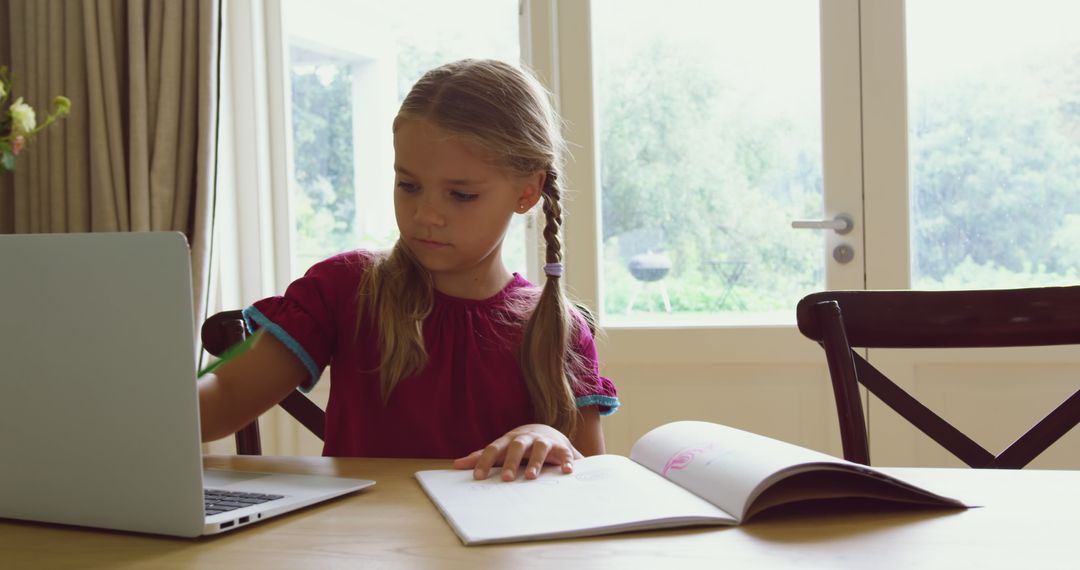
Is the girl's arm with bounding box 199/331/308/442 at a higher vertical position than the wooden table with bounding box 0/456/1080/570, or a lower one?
higher

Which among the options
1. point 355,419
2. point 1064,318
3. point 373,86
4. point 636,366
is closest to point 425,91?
point 355,419

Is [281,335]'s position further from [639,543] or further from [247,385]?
[639,543]

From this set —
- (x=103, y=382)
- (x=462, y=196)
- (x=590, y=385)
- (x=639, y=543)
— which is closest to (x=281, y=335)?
(x=462, y=196)

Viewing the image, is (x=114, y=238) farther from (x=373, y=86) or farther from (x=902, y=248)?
(x=373, y=86)

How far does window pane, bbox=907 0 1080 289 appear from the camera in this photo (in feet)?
7.66

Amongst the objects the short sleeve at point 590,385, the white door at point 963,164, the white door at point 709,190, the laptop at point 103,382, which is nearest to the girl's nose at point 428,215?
the short sleeve at point 590,385

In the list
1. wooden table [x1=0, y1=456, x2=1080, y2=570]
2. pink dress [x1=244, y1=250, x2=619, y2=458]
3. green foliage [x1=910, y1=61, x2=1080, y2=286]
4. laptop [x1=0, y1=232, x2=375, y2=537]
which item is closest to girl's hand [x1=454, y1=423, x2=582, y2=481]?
wooden table [x1=0, y1=456, x2=1080, y2=570]

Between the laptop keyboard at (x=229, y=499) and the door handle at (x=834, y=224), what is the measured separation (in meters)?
1.82

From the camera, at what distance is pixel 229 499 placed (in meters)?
0.83

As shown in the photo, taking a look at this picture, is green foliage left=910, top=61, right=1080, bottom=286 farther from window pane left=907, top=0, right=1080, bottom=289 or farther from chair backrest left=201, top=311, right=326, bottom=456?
chair backrest left=201, top=311, right=326, bottom=456

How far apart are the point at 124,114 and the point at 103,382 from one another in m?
2.13

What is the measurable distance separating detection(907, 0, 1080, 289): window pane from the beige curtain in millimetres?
1708

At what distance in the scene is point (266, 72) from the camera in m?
Result: 2.86

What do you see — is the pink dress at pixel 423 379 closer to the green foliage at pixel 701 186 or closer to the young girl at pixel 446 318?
the young girl at pixel 446 318
